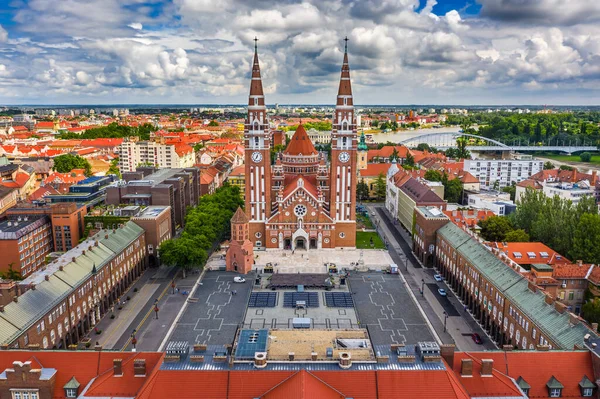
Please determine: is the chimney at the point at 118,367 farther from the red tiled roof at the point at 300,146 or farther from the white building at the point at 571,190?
the white building at the point at 571,190

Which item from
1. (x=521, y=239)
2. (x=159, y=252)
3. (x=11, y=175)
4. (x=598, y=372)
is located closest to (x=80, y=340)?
(x=159, y=252)

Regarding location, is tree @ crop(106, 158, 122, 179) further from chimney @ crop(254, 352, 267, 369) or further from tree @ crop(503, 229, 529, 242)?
chimney @ crop(254, 352, 267, 369)

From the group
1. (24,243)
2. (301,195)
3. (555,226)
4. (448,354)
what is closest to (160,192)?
(24,243)

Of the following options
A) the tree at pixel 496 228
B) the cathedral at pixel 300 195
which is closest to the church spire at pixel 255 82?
the cathedral at pixel 300 195

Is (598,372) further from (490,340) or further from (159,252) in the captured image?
(159,252)

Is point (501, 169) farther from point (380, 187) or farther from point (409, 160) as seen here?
point (380, 187)

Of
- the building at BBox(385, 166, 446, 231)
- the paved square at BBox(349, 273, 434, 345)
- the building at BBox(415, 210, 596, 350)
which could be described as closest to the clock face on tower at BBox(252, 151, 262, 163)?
the paved square at BBox(349, 273, 434, 345)
